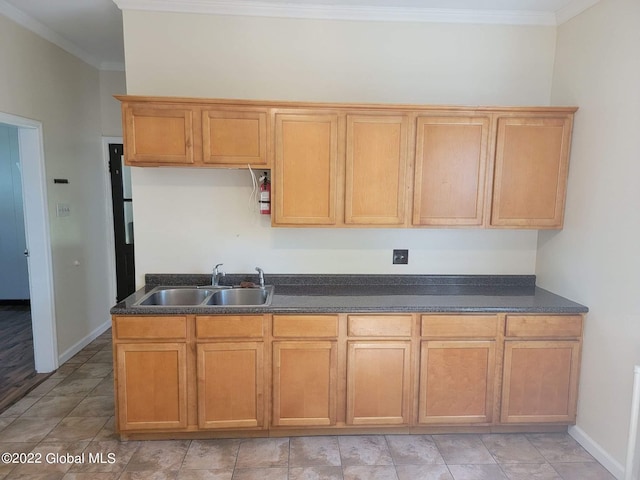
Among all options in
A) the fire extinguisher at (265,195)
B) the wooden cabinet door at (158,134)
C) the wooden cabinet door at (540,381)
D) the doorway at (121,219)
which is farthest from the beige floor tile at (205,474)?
the doorway at (121,219)

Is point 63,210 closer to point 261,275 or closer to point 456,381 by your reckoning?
point 261,275

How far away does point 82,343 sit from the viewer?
3.67 metres

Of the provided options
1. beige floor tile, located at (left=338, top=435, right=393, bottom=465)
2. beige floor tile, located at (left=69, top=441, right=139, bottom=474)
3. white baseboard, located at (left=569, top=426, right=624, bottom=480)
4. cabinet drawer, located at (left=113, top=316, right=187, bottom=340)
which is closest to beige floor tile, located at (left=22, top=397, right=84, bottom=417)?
beige floor tile, located at (left=69, top=441, right=139, bottom=474)

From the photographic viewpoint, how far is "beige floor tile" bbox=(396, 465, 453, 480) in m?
2.06

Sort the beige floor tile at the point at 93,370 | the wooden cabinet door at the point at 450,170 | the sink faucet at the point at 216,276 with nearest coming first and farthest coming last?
the wooden cabinet door at the point at 450,170
the sink faucet at the point at 216,276
the beige floor tile at the point at 93,370

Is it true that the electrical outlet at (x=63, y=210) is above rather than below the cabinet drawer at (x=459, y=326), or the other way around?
above

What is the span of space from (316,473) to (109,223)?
3.33 meters

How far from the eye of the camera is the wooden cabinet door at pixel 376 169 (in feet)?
7.99

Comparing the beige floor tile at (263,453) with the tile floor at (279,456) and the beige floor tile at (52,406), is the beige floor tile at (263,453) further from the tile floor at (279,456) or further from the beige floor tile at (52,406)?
the beige floor tile at (52,406)

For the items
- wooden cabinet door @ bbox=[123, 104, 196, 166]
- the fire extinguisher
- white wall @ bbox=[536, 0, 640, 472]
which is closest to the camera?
white wall @ bbox=[536, 0, 640, 472]

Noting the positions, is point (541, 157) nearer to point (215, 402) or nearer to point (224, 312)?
point (224, 312)

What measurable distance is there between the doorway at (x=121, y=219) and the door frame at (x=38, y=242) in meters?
0.98

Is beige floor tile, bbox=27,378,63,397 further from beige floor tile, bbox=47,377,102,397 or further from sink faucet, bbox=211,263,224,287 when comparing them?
sink faucet, bbox=211,263,224,287

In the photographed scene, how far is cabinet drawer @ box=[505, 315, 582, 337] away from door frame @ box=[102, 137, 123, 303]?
3.86 meters
